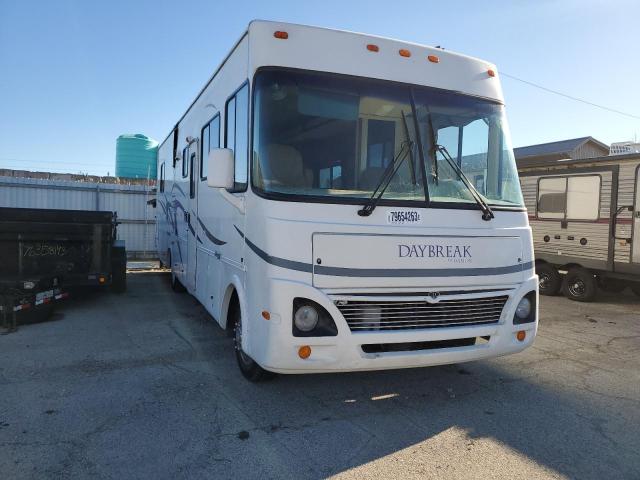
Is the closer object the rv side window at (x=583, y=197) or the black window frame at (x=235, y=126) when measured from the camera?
the black window frame at (x=235, y=126)

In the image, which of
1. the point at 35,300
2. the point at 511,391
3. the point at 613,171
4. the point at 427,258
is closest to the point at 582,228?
the point at 613,171

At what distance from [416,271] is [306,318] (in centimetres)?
92

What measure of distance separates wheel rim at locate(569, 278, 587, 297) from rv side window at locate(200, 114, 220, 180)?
7759 mm

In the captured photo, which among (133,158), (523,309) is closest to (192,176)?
(523,309)

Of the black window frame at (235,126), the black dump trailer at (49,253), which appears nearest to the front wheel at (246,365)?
the black window frame at (235,126)

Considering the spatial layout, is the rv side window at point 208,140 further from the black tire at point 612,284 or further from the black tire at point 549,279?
the black tire at point 612,284

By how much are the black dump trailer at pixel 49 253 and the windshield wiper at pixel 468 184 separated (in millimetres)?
5534

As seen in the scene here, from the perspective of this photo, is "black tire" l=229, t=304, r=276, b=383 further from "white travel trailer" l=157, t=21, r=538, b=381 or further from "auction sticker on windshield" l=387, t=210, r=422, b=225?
"auction sticker on windshield" l=387, t=210, r=422, b=225

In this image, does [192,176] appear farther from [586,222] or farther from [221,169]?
[586,222]

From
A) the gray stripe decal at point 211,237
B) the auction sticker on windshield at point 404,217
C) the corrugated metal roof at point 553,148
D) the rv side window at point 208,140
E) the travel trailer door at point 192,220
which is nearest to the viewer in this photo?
the auction sticker on windshield at point 404,217

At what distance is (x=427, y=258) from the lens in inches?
148

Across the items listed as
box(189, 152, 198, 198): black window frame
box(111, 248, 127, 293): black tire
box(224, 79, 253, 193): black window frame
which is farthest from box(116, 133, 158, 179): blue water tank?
box(224, 79, 253, 193): black window frame

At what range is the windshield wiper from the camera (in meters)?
4.00

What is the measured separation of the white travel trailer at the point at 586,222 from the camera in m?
8.86
